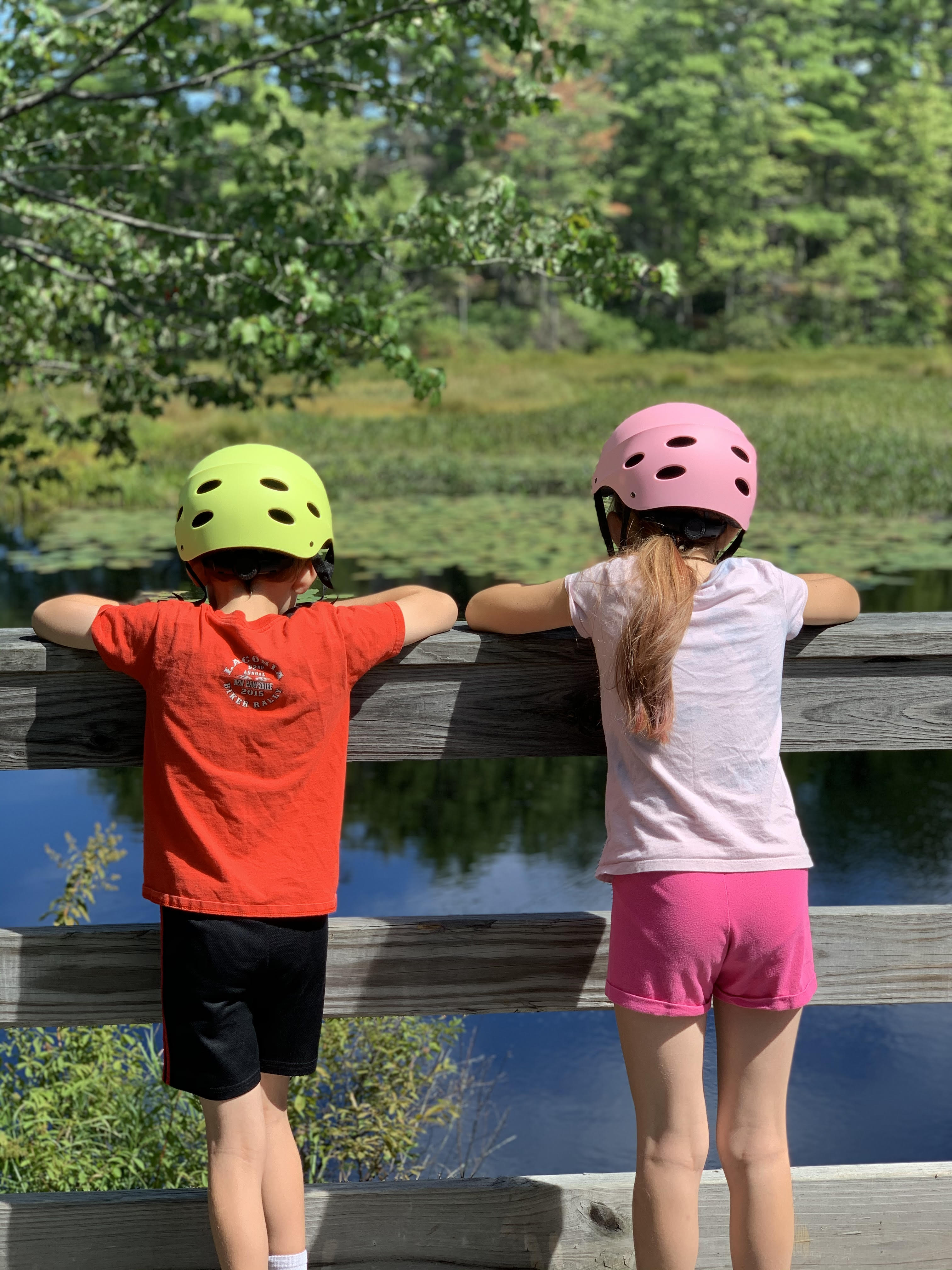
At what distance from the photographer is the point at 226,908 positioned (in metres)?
1.77

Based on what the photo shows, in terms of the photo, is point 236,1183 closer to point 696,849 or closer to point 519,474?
point 696,849

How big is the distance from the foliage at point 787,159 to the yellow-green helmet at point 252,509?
154 ft

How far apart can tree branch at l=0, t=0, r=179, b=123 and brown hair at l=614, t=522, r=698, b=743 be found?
475 centimetres

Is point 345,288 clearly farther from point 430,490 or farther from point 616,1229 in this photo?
point 430,490

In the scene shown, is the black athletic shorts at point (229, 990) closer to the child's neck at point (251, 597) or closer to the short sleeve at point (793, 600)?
the child's neck at point (251, 597)

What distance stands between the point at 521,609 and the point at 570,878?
4.54 m

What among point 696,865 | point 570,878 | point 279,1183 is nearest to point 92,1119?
point 279,1183

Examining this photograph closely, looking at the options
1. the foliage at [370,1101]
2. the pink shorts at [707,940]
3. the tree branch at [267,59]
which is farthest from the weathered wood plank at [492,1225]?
the tree branch at [267,59]

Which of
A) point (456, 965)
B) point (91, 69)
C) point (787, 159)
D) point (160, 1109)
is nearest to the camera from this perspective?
point (456, 965)

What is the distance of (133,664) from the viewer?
1806 mm

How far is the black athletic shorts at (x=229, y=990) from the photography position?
5.87 feet

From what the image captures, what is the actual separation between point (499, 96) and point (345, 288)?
1.31m

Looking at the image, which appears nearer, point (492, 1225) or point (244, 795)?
point (244, 795)

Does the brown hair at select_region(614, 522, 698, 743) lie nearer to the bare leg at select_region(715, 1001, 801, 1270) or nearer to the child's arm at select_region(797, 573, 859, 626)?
the child's arm at select_region(797, 573, 859, 626)
